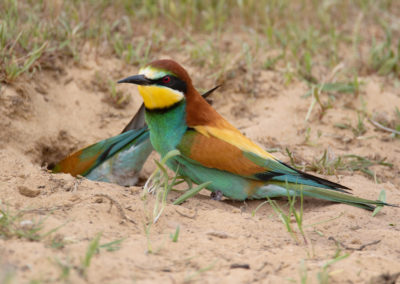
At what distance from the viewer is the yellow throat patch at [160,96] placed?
3199 millimetres

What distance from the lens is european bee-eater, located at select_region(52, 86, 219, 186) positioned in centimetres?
376

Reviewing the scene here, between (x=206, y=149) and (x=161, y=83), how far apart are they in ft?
1.44

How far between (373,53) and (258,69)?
0.98m

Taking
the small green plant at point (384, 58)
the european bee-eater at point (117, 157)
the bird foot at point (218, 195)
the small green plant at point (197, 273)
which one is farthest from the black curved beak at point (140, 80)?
the small green plant at point (384, 58)

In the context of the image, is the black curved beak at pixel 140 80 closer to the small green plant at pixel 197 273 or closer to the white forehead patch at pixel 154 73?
the white forehead patch at pixel 154 73

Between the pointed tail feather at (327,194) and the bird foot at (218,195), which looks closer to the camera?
the pointed tail feather at (327,194)

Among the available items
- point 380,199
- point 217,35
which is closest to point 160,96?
point 380,199

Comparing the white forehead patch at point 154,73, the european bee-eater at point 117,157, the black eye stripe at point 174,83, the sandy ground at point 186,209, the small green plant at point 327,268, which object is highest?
the white forehead patch at point 154,73

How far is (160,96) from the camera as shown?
322 cm

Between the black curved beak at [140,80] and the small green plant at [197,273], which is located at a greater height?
the black curved beak at [140,80]

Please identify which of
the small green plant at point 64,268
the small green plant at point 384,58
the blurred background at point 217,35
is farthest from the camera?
the small green plant at point 384,58

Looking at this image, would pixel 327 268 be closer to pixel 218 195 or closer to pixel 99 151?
pixel 218 195

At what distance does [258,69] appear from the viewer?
447cm

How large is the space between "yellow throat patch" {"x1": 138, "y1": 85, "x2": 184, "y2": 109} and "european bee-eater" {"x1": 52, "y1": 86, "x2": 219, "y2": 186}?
0.49m
